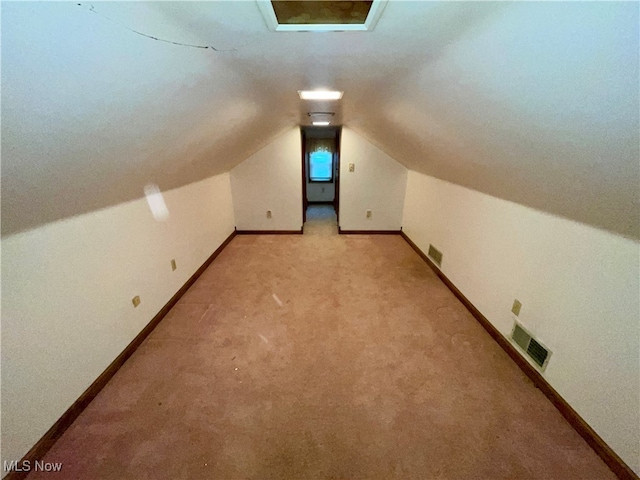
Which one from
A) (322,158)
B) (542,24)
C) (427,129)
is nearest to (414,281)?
(427,129)

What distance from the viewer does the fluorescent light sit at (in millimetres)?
1909

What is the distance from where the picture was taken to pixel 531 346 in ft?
6.10

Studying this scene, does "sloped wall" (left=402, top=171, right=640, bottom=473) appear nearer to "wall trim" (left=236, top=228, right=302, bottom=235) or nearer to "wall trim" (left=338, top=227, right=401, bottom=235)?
"wall trim" (left=338, top=227, right=401, bottom=235)

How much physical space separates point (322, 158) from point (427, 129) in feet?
18.7

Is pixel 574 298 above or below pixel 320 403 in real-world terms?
above

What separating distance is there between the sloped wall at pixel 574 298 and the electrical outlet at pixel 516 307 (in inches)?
1.5

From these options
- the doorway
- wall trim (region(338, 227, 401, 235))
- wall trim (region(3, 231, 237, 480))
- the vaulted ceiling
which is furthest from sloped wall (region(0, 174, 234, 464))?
the doorway

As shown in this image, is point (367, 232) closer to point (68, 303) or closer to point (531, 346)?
point (531, 346)

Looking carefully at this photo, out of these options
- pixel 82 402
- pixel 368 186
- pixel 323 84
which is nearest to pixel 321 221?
pixel 368 186

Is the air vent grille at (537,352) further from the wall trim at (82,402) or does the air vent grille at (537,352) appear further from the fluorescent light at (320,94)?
the wall trim at (82,402)

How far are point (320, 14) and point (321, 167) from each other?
262 inches

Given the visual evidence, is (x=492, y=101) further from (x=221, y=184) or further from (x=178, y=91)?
(x=221, y=184)

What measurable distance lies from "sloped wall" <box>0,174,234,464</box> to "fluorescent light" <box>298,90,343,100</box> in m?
1.58

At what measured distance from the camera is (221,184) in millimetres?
4012
